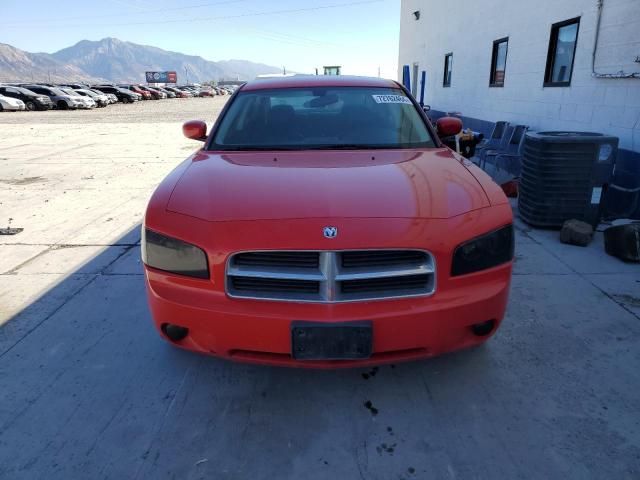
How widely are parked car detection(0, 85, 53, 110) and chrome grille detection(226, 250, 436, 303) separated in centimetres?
3516

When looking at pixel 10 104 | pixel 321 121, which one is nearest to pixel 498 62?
pixel 321 121

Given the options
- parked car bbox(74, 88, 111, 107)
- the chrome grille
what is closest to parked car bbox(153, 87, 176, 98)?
parked car bbox(74, 88, 111, 107)

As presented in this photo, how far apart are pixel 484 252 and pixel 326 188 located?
81 centimetres

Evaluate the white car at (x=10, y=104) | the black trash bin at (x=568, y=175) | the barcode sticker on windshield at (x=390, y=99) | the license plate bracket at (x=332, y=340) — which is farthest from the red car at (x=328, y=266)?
the white car at (x=10, y=104)

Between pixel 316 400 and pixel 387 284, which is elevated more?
pixel 387 284

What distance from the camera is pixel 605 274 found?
3744mm

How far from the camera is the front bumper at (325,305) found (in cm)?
196

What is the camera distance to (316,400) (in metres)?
2.30

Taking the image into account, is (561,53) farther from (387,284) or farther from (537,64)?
(387,284)

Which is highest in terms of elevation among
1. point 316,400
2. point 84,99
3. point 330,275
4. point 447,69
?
point 447,69

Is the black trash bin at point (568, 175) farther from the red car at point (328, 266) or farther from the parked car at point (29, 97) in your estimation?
the parked car at point (29, 97)

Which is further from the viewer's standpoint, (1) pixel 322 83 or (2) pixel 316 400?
(1) pixel 322 83

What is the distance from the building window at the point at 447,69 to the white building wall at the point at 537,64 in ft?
0.66

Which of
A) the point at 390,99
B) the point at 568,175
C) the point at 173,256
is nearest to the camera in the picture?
the point at 173,256
